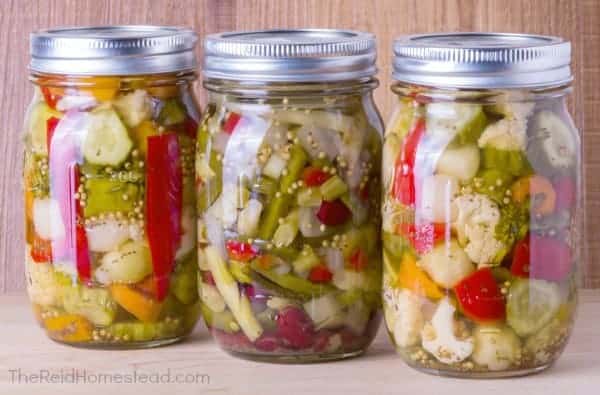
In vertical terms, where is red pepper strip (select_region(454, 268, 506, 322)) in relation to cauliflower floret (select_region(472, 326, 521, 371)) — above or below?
above

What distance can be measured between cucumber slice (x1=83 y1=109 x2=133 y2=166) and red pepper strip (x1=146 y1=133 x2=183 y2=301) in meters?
0.03

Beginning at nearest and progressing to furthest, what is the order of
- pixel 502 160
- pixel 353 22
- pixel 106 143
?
pixel 502 160 → pixel 106 143 → pixel 353 22

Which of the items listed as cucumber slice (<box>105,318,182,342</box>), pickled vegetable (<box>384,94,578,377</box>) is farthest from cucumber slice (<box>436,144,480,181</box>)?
cucumber slice (<box>105,318,182,342</box>)

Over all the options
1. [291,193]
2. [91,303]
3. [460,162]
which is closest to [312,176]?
[291,193]

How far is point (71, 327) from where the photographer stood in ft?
4.19

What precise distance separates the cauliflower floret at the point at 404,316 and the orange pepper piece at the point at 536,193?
0.12 metres

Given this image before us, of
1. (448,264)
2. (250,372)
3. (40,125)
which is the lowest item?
(250,372)

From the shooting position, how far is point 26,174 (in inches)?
50.7

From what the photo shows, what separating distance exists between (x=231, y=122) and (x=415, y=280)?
0.21 m

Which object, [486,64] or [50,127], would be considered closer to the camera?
[486,64]

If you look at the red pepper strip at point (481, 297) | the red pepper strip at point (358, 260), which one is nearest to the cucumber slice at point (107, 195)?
the red pepper strip at point (358, 260)

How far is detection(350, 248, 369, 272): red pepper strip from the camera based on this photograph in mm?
1212

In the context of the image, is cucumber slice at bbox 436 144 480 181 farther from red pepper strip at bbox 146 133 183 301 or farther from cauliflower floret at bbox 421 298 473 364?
red pepper strip at bbox 146 133 183 301

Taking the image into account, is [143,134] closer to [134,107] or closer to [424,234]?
[134,107]
